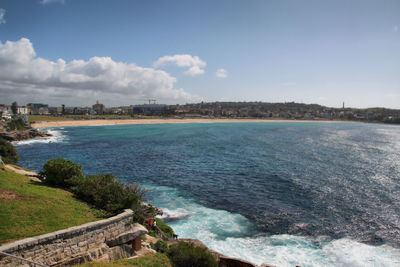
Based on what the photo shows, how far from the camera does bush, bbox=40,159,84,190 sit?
50.4ft

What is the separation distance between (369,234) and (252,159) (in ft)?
81.3

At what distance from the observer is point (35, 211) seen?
34.2 feet

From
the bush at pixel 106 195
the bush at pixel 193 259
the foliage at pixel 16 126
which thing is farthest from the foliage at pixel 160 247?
the foliage at pixel 16 126

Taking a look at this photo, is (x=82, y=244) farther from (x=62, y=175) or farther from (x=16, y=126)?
(x=16, y=126)

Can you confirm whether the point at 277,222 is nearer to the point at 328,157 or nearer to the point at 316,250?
the point at 316,250

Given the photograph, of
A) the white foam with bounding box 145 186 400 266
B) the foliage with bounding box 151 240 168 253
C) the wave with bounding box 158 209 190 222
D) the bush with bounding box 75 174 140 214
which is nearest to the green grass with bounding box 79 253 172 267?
the foliage with bounding box 151 240 168 253

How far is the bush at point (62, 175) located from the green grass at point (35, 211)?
1396 mm

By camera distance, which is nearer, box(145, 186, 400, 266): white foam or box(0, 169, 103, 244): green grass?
box(0, 169, 103, 244): green grass

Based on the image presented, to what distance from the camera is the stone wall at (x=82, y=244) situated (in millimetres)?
7903

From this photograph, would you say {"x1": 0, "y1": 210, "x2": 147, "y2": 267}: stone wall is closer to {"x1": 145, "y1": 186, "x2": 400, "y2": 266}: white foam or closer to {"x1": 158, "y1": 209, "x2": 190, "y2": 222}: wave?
{"x1": 145, "y1": 186, "x2": 400, "y2": 266}: white foam

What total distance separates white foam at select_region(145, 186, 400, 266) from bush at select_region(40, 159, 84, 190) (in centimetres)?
736

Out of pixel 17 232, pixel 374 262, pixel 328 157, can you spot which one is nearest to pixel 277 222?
pixel 374 262

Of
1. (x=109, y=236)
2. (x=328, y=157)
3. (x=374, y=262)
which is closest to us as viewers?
(x=109, y=236)

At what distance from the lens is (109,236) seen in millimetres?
10508
